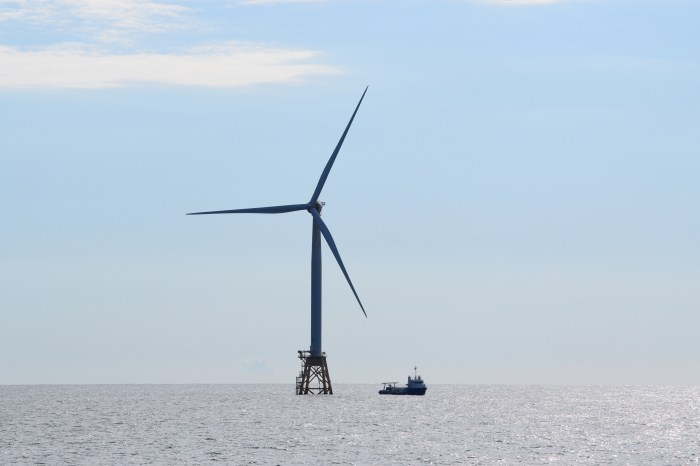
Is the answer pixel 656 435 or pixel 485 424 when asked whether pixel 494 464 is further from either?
pixel 485 424

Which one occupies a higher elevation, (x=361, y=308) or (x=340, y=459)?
(x=361, y=308)

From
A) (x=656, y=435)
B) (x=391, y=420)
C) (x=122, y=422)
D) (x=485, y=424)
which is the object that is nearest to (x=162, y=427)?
(x=122, y=422)

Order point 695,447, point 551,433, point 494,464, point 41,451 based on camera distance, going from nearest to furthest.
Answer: point 494,464 < point 41,451 < point 695,447 < point 551,433

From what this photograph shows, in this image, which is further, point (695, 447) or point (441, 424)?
point (441, 424)

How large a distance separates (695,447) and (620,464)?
27.5 metres

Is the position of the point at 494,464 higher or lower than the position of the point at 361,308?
lower

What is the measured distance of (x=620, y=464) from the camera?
12288 centimetres

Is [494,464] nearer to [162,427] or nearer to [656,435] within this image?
[656,435]

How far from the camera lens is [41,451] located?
446ft

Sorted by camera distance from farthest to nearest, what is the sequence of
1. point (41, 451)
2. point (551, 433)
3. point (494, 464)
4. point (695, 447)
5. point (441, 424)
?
point (441, 424) < point (551, 433) < point (695, 447) < point (41, 451) < point (494, 464)

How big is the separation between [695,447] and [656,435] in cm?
2262

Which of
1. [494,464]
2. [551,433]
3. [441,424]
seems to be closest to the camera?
[494,464]

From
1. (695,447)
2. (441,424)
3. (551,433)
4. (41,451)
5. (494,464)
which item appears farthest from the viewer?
(441,424)

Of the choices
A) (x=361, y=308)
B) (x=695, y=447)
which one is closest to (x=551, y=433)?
(x=695, y=447)
